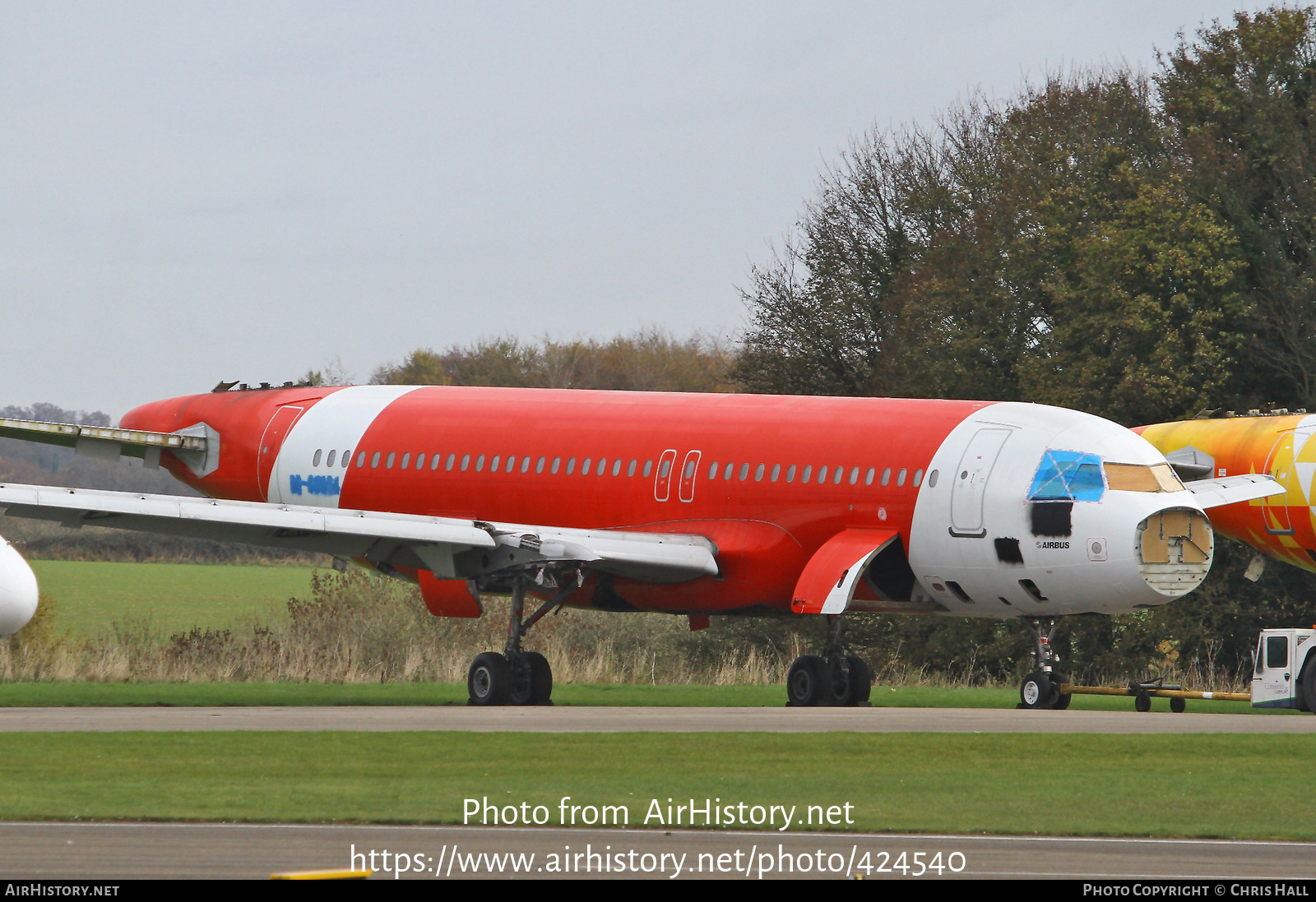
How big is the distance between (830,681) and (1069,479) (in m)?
5.07

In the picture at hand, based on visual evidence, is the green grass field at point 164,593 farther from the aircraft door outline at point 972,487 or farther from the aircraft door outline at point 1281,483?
the aircraft door outline at point 972,487

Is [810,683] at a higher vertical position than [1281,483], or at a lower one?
lower

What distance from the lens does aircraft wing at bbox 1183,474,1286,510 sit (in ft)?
115

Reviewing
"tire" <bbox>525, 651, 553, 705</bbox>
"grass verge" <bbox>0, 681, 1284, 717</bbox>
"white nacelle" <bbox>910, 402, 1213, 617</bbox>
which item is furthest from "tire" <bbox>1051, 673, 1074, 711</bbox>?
"tire" <bbox>525, 651, 553, 705</bbox>

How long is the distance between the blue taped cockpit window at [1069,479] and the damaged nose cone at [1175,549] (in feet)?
2.92

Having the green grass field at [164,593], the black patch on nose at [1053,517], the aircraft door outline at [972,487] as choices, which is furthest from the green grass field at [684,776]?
the green grass field at [164,593]

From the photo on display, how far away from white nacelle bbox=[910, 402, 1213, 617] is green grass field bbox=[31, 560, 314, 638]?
89.8 feet

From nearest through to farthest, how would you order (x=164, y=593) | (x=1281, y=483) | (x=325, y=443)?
(x=1281, y=483) < (x=325, y=443) < (x=164, y=593)

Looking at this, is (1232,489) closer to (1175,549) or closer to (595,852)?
(1175,549)

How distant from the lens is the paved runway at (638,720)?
24500mm

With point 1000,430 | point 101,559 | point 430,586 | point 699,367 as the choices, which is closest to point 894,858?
point 1000,430

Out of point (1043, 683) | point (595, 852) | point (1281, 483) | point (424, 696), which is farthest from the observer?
point (1281, 483)

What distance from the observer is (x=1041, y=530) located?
101ft

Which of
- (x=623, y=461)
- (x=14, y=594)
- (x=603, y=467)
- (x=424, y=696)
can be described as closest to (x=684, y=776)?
(x=623, y=461)
